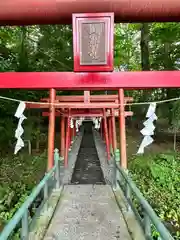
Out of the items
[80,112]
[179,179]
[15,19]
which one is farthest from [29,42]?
[15,19]

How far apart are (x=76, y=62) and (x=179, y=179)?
30.6ft

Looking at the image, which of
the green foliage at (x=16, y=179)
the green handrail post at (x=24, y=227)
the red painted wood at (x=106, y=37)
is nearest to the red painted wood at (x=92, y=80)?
the red painted wood at (x=106, y=37)

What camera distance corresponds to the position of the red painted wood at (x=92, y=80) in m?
5.27

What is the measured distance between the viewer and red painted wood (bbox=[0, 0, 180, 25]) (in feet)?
15.0

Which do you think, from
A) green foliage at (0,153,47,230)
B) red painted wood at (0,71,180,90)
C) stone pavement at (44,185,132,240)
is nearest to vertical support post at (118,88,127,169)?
stone pavement at (44,185,132,240)

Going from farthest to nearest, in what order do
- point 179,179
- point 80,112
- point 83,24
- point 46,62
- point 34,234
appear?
point 46,62, point 80,112, point 179,179, point 83,24, point 34,234

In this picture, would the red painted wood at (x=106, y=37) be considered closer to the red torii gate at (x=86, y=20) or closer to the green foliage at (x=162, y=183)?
the red torii gate at (x=86, y=20)

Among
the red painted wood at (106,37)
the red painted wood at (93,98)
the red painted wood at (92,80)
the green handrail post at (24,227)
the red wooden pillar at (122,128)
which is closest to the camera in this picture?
the green handrail post at (24,227)

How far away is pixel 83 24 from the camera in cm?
483

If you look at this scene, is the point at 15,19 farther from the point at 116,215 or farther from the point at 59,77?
the point at 116,215

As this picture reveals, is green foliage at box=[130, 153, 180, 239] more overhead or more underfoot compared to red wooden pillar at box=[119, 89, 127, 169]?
more underfoot

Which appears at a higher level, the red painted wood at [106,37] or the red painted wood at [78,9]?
the red painted wood at [78,9]

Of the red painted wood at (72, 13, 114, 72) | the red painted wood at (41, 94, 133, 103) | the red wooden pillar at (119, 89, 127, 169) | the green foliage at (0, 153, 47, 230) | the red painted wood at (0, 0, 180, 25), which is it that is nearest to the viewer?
the red painted wood at (0, 0, 180, 25)

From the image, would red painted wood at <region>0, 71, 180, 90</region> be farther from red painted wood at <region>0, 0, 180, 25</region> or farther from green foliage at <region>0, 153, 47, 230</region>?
green foliage at <region>0, 153, 47, 230</region>
